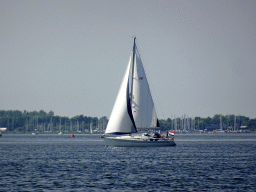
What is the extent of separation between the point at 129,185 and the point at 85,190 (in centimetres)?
466

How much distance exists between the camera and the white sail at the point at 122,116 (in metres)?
Answer: 81.8

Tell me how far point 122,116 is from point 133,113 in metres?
3.27

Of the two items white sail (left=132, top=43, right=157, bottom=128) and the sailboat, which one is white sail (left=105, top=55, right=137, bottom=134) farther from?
white sail (left=132, top=43, right=157, bottom=128)

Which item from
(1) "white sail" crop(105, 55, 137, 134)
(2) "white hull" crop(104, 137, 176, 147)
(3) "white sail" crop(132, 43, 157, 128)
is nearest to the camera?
(2) "white hull" crop(104, 137, 176, 147)

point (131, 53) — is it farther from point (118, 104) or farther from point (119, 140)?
point (119, 140)

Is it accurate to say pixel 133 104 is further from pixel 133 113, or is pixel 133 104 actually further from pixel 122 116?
pixel 122 116

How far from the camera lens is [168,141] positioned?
87.7 metres

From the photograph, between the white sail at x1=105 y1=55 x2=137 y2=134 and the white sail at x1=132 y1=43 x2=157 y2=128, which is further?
the white sail at x1=132 y1=43 x2=157 y2=128

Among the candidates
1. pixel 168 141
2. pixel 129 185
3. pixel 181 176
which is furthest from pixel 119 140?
pixel 129 185

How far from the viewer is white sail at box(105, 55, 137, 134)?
3221 inches

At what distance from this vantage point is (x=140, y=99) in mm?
86000

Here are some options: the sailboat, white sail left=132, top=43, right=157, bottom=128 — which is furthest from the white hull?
white sail left=132, top=43, right=157, bottom=128

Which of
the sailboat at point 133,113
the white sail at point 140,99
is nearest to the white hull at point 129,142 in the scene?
the sailboat at point 133,113

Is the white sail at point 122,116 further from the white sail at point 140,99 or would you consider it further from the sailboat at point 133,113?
the white sail at point 140,99
